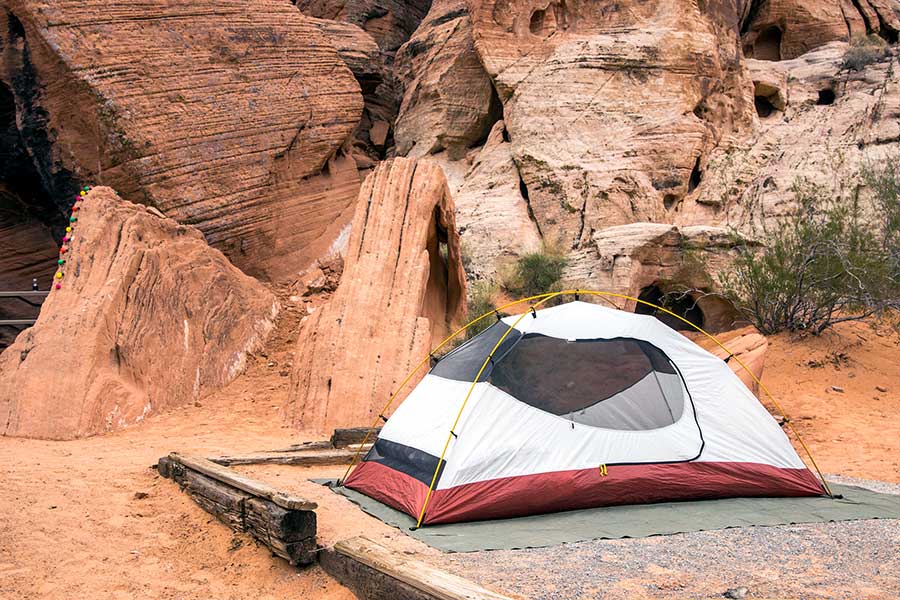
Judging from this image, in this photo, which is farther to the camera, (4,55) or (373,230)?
(4,55)

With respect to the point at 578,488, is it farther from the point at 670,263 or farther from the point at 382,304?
the point at 670,263

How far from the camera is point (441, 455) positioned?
497cm

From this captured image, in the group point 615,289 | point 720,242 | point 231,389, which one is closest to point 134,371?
point 231,389

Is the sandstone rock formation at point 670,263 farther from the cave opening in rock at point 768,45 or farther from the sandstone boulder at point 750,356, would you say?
the cave opening in rock at point 768,45

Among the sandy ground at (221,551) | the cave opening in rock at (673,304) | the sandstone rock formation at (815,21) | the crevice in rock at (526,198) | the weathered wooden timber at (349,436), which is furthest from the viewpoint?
the sandstone rock formation at (815,21)

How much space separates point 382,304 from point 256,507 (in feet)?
16.4

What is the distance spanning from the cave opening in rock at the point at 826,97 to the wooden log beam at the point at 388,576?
68.2ft

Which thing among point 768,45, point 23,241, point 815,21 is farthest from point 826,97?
point 23,241

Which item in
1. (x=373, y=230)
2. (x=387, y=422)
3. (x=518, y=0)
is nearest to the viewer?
(x=387, y=422)

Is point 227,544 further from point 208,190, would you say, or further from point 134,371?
point 208,190

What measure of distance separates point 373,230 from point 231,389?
111 inches

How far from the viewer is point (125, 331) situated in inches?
357

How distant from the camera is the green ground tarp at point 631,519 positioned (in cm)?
430

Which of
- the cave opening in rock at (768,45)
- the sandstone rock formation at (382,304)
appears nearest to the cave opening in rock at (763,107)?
the cave opening in rock at (768,45)
